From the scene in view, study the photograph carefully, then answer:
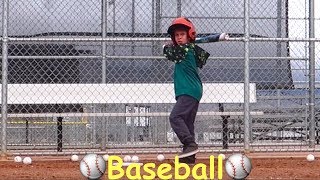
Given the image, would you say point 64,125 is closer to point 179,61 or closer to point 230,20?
point 230,20

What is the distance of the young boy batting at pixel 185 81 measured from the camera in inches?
291

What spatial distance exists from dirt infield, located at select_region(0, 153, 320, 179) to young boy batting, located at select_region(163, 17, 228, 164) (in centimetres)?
48

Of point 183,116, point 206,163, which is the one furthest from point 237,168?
point 206,163

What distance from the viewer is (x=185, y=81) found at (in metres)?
7.43

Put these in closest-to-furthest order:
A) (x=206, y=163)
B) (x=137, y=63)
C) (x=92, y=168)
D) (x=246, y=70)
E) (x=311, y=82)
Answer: (x=92, y=168) < (x=206, y=163) < (x=246, y=70) < (x=311, y=82) < (x=137, y=63)

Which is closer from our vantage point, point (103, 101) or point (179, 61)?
point (179, 61)

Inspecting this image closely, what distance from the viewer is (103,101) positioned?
9891 mm

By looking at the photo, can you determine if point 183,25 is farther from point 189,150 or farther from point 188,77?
point 189,150

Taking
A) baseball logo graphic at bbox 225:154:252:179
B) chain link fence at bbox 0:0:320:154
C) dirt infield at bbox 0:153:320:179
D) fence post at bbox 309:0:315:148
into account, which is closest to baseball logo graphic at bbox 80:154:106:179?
baseball logo graphic at bbox 225:154:252:179

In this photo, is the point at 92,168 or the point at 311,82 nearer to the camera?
the point at 92,168

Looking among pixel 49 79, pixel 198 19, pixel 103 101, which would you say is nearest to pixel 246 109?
pixel 103 101

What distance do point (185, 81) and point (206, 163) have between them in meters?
1.09

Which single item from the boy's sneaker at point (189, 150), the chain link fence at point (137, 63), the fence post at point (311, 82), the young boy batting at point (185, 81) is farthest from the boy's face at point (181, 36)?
the fence post at point (311, 82)

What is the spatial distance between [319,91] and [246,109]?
3.80 metres
